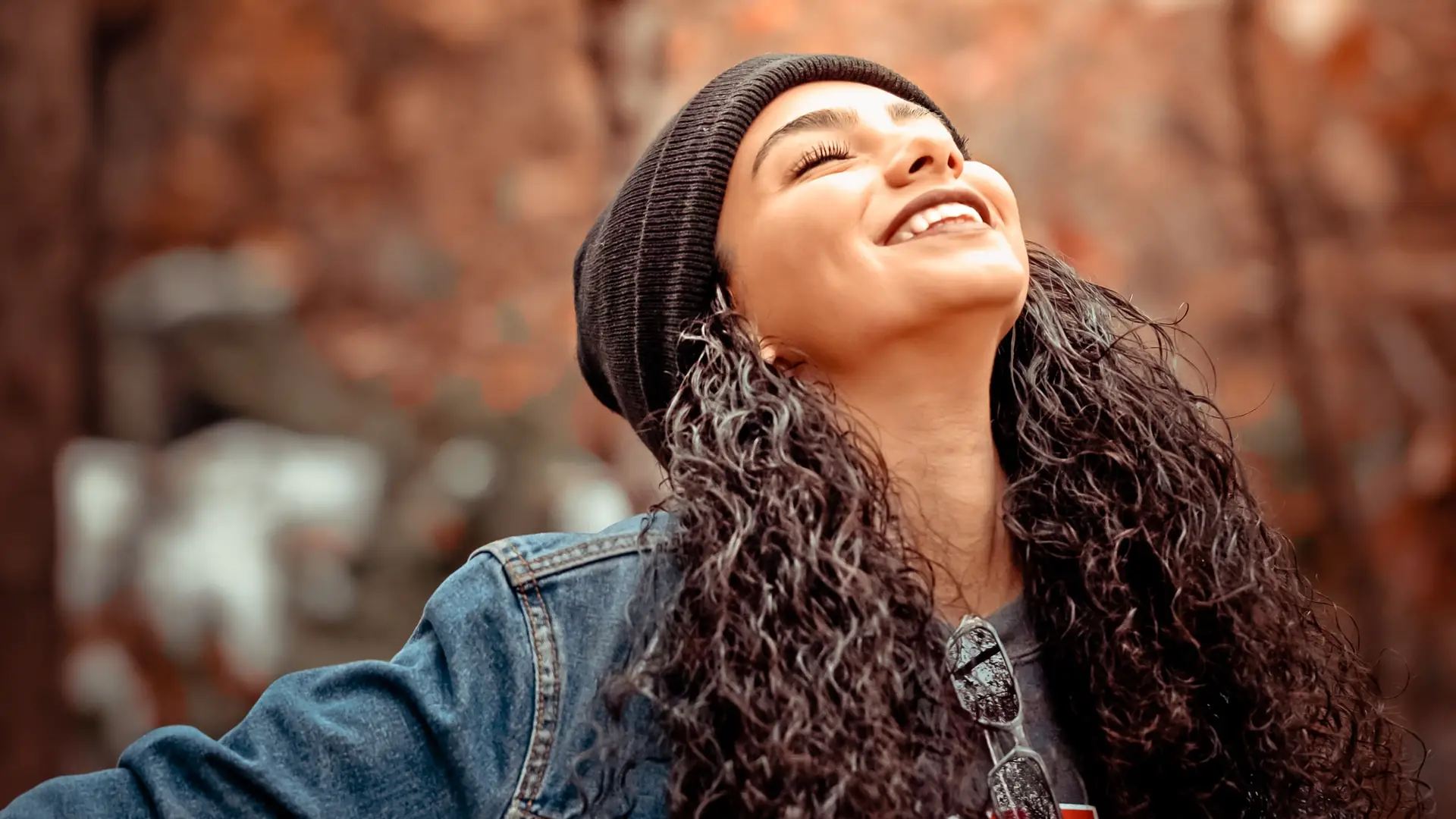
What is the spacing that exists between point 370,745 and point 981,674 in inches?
20.7

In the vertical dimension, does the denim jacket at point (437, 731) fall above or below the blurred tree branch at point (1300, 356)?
above

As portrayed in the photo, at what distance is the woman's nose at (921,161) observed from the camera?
3.55 feet

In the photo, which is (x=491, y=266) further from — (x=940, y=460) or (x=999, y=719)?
(x=999, y=719)

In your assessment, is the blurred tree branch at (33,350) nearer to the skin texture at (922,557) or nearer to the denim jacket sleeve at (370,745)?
the denim jacket sleeve at (370,745)

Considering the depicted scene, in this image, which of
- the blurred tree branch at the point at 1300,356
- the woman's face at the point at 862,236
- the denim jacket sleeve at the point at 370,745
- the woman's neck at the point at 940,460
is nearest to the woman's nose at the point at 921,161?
the woman's face at the point at 862,236

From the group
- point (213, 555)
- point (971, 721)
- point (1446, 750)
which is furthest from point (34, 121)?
point (1446, 750)

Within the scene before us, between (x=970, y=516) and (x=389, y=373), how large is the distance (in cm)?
219

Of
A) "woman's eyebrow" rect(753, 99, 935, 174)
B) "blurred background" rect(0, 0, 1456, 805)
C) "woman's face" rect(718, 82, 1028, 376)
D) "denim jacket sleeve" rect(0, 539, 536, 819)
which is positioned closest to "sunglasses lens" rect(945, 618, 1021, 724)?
"woman's face" rect(718, 82, 1028, 376)

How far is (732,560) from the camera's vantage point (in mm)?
937

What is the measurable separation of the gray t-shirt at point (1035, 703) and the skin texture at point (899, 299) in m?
0.02

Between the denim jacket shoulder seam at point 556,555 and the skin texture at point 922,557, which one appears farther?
the denim jacket shoulder seam at point 556,555

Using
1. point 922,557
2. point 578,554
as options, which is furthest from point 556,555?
point 922,557

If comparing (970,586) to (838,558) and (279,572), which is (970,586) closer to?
(838,558)

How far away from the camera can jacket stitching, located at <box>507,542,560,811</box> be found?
3.01 ft
